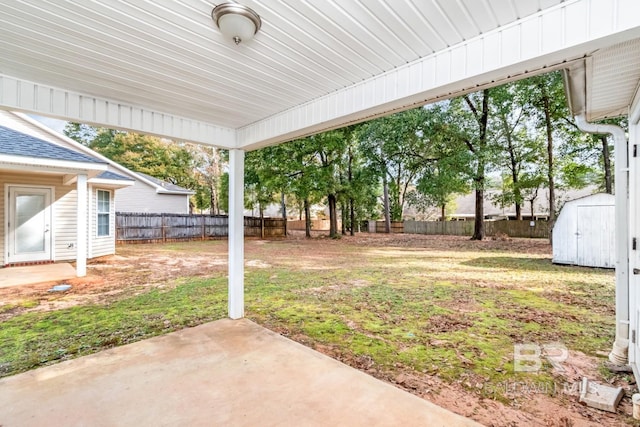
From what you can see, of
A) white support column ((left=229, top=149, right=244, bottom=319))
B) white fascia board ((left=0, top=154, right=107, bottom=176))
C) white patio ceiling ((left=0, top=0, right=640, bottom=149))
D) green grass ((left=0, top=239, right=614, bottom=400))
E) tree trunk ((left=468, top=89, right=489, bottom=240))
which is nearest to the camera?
white patio ceiling ((left=0, top=0, right=640, bottom=149))

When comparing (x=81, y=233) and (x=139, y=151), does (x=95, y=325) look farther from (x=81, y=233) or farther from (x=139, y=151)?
(x=139, y=151)

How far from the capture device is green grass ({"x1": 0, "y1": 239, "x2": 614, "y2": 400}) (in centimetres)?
308

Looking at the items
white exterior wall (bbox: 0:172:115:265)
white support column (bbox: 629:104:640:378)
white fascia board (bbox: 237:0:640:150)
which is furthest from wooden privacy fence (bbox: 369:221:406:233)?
white fascia board (bbox: 237:0:640:150)

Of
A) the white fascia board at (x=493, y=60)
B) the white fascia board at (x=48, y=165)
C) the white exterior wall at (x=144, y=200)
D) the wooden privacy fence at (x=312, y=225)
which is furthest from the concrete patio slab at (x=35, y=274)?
the wooden privacy fence at (x=312, y=225)

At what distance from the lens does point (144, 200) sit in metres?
16.1

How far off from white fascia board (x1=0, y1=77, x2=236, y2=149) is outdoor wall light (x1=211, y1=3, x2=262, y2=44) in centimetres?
169

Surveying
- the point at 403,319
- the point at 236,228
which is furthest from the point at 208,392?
the point at 403,319

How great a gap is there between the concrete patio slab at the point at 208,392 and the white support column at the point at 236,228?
0.90 metres

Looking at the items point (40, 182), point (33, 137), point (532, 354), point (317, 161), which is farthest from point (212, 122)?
point (317, 161)

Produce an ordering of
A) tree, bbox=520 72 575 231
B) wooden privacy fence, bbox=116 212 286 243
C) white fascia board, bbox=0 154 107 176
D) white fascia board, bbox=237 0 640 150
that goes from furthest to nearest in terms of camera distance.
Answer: wooden privacy fence, bbox=116 212 286 243
tree, bbox=520 72 575 231
white fascia board, bbox=0 154 107 176
white fascia board, bbox=237 0 640 150

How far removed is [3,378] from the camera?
2566 mm

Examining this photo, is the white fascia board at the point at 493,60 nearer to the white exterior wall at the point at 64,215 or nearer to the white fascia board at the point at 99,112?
the white fascia board at the point at 99,112

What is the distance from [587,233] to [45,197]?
13.4 metres

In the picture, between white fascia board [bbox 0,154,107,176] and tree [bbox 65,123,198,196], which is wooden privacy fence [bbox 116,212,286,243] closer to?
white fascia board [bbox 0,154,107,176]
